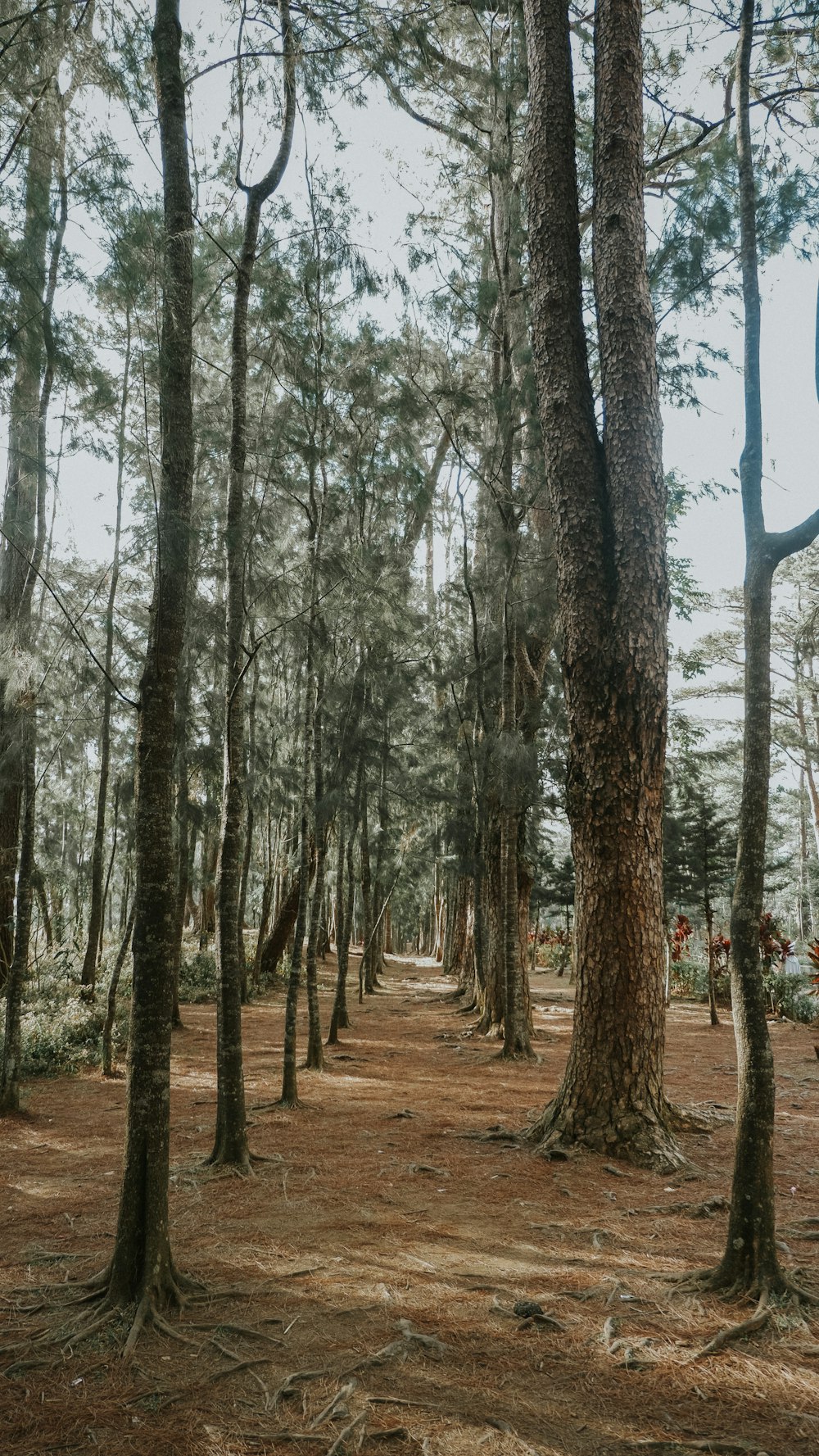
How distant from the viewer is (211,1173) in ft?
17.6

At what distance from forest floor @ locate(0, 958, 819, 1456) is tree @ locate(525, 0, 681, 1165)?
0.69 meters

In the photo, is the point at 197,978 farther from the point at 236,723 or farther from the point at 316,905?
the point at 236,723

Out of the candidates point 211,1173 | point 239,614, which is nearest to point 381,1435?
point 211,1173

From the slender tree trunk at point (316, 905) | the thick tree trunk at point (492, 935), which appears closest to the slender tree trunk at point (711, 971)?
the thick tree trunk at point (492, 935)

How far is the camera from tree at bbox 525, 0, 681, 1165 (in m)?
5.69

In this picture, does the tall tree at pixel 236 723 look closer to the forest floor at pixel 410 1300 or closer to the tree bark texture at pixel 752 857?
the forest floor at pixel 410 1300

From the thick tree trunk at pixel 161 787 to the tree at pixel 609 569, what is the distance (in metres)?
3.07

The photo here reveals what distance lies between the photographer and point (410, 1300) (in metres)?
3.37

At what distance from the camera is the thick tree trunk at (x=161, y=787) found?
3361 mm

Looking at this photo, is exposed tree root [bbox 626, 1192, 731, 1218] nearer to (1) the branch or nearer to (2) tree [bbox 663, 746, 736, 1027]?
(1) the branch

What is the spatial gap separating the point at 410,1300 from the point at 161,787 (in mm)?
2339

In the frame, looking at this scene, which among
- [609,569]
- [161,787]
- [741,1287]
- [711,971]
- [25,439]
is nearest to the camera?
[741,1287]

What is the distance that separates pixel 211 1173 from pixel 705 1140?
11.3 ft

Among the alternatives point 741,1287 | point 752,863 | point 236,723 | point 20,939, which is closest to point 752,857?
point 752,863
